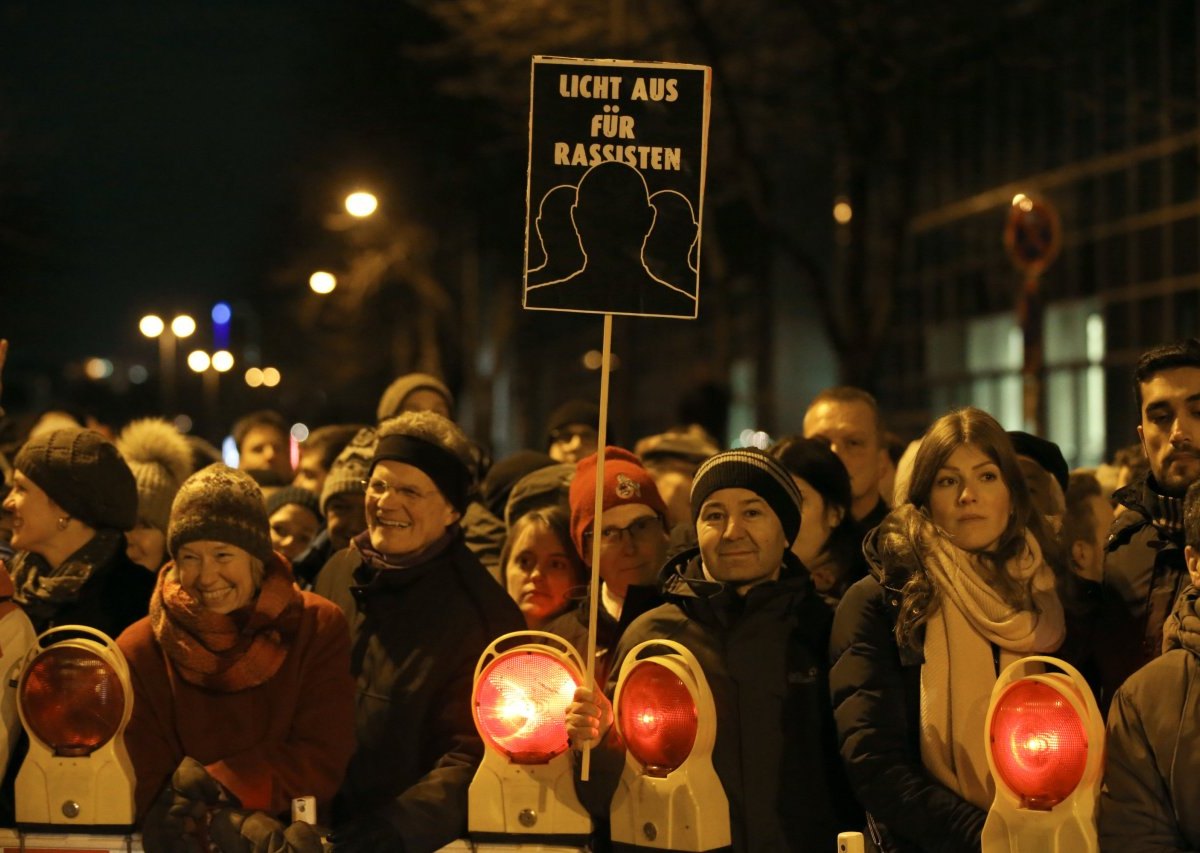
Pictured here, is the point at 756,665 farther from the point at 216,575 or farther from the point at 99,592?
the point at 99,592

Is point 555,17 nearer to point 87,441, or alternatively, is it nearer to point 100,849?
point 87,441

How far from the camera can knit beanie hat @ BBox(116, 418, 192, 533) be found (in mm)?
7691

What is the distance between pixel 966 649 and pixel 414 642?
1671mm

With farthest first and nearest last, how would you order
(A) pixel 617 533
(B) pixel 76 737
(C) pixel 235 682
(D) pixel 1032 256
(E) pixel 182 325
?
(E) pixel 182 325 → (D) pixel 1032 256 → (A) pixel 617 533 → (C) pixel 235 682 → (B) pixel 76 737

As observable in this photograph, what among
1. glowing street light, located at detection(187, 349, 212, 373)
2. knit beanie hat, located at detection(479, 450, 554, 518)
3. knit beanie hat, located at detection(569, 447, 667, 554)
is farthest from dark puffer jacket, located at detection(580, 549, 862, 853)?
glowing street light, located at detection(187, 349, 212, 373)

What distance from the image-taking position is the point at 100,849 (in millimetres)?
4965

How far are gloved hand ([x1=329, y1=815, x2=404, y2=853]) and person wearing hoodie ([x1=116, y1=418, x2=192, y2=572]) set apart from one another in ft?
9.12

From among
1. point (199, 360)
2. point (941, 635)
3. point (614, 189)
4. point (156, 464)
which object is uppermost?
point (199, 360)

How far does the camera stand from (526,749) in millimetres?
4793

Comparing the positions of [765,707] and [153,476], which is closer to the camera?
[765,707]

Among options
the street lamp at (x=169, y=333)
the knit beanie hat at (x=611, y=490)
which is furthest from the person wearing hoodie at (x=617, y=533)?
the street lamp at (x=169, y=333)

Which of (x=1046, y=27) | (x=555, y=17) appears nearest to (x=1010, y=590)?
(x=555, y=17)

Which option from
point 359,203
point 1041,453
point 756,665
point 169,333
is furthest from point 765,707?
point 169,333

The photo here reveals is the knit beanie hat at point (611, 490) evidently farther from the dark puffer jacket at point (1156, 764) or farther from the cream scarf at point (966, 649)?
the dark puffer jacket at point (1156, 764)
